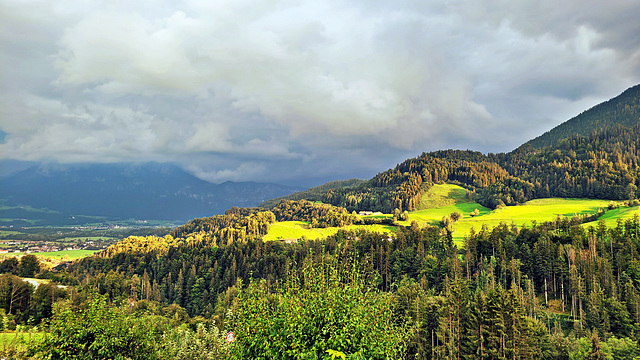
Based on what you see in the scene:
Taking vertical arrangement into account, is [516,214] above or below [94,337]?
below

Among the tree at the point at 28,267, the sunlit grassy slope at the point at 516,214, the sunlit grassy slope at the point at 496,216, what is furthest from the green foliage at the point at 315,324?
the tree at the point at 28,267

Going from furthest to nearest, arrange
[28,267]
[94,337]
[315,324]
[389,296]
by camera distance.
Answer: [28,267]
[94,337]
[389,296]
[315,324]

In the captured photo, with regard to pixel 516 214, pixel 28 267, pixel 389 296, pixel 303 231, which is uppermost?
pixel 389 296

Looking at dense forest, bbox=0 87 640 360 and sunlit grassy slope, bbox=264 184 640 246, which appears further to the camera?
sunlit grassy slope, bbox=264 184 640 246

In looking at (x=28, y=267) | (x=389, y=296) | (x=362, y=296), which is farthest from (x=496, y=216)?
(x=28, y=267)

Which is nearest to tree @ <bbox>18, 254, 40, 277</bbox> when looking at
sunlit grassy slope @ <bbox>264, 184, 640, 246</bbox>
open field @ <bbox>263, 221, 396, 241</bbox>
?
open field @ <bbox>263, 221, 396, 241</bbox>

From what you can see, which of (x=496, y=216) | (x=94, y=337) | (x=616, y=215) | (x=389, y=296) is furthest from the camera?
(x=496, y=216)

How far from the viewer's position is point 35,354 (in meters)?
16.4

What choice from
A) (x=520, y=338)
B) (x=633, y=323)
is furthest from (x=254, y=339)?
(x=633, y=323)

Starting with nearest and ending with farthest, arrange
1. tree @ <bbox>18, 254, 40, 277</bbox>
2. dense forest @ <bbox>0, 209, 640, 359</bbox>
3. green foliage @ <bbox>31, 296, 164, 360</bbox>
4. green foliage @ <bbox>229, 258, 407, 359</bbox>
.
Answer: green foliage @ <bbox>229, 258, 407, 359</bbox> → dense forest @ <bbox>0, 209, 640, 359</bbox> → green foliage @ <bbox>31, 296, 164, 360</bbox> → tree @ <bbox>18, 254, 40, 277</bbox>

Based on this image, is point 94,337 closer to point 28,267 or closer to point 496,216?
point 28,267

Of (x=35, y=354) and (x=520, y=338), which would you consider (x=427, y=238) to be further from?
(x=35, y=354)

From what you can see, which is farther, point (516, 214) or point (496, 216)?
point (496, 216)

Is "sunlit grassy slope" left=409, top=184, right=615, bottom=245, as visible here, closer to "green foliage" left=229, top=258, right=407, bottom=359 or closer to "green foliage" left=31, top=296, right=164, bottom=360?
"green foliage" left=229, top=258, right=407, bottom=359
